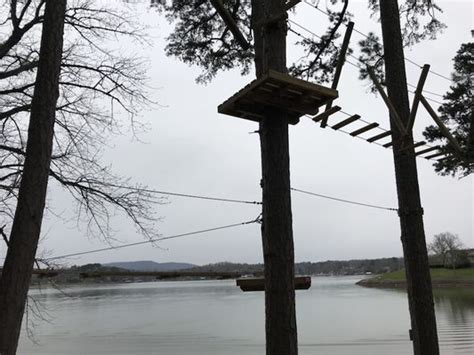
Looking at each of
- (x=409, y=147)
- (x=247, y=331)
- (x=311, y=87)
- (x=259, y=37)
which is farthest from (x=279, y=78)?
(x=247, y=331)

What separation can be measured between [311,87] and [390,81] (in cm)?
377

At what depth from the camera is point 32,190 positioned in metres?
5.18

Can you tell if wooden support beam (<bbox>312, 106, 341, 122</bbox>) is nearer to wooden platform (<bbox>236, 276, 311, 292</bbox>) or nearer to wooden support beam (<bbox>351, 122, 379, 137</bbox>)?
wooden support beam (<bbox>351, 122, 379, 137</bbox>)

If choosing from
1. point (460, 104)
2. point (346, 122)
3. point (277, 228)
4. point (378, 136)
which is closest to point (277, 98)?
point (277, 228)

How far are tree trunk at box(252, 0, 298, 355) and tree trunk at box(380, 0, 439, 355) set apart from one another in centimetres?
270

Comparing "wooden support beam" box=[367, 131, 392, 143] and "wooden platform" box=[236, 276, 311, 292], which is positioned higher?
"wooden support beam" box=[367, 131, 392, 143]

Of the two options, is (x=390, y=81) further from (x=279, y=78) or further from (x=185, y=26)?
(x=279, y=78)

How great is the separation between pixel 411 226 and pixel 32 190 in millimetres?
4733

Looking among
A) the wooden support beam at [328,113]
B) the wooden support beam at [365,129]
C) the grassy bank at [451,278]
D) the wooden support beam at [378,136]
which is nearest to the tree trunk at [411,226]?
the wooden support beam at [378,136]

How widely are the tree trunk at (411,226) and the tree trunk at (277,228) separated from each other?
2.70 meters

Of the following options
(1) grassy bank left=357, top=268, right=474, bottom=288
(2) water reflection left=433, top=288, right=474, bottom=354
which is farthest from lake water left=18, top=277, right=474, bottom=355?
(1) grassy bank left=357, top=268, right=474, bottom=288

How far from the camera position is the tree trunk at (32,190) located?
4797mm

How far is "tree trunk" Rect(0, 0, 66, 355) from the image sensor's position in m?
4.80

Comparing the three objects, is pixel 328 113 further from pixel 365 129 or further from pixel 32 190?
pixel 32 190
